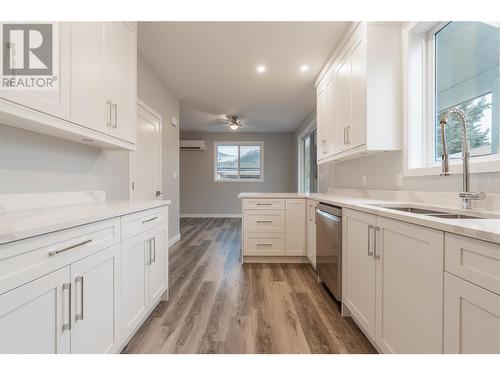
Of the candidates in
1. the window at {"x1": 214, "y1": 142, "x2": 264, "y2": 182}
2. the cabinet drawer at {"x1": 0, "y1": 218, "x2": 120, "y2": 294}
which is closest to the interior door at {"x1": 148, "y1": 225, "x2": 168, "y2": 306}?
the cabinet drawer at {"x1": 0, "y1": 218, "x2": 120, "y2": 294}

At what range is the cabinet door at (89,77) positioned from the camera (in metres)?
1.36

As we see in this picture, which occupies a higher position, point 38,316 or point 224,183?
point 224,183

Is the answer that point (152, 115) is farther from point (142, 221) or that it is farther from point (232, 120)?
point (232, 120)

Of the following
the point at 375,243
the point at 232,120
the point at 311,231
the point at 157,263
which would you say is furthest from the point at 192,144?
the point at 375,243

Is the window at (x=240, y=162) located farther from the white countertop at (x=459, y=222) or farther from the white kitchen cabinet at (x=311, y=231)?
the white countertop at (x=459, y=222)

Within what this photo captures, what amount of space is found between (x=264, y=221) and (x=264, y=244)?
0.30 meters

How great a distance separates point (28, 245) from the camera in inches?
30.5

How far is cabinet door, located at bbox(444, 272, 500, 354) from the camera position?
0.71 metres

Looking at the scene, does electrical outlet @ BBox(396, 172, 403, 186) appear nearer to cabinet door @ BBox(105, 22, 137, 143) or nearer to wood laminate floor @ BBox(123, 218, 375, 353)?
wood laminate floor @ BBox(123, 218, 375, 353)

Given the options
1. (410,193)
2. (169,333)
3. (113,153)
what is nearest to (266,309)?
(169,333)

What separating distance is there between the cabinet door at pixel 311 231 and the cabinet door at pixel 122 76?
2057 mm

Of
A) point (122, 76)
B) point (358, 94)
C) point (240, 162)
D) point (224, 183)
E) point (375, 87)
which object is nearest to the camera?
point (122, 76)

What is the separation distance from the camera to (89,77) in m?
1.47
